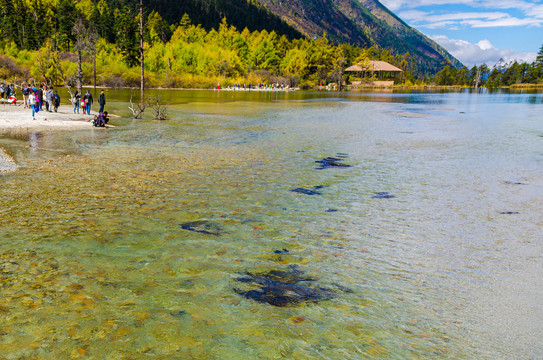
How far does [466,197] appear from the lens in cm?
1423

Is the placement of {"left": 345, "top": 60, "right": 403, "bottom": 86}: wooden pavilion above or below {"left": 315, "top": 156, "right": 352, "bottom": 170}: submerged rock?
above

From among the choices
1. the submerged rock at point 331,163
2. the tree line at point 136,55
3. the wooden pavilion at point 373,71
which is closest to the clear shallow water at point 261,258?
the submerged rock at point 331,163

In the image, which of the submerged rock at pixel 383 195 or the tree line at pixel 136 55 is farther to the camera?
the tree line at pixel 136 55

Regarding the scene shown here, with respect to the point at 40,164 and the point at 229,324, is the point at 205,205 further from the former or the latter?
the point at 40,164

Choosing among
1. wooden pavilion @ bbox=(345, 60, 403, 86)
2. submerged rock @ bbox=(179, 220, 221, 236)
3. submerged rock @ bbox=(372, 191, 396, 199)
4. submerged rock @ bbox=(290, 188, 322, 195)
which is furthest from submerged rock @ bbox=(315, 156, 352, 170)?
wooden pavilion @ bbox=(345, 60, 403, 86)

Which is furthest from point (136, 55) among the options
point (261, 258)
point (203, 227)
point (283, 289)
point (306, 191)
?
point (283, 289)

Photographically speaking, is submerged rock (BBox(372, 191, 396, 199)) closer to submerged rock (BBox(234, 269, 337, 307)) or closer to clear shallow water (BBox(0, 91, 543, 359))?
clear shallow water (BBox(0, 91, 543, 359))

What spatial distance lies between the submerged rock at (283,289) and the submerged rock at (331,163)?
11025 mm

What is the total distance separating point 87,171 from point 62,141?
8970mm

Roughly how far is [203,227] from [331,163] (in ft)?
34.6

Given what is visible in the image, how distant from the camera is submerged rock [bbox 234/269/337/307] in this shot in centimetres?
709

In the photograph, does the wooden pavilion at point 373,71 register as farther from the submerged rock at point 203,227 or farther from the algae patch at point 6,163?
the submerged rock at point 203,227

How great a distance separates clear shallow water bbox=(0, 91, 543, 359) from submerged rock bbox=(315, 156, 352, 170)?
2.40ft

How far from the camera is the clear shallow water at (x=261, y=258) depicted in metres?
5.96
